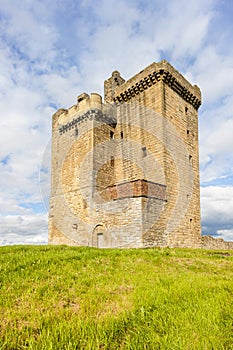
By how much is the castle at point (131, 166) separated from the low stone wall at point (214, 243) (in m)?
0.08

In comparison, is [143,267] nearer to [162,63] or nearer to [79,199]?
[79,199]

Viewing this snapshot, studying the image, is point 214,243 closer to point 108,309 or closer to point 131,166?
point 131,166

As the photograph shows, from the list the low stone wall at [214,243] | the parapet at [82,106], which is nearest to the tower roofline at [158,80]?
the parapet at [82,106]

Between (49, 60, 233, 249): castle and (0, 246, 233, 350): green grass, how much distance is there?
329 inches

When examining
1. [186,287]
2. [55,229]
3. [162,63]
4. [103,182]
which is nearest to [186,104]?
[162,63]

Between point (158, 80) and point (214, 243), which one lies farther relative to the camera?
point (214, 243)

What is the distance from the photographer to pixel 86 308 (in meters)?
3.63

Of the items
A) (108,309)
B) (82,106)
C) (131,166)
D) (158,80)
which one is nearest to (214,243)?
(131,166)

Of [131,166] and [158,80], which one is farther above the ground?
[158,80]

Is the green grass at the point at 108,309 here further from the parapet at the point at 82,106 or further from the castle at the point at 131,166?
the parapet at the point at 82,106

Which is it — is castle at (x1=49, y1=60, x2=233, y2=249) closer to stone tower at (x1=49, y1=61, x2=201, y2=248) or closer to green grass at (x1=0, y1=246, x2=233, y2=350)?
stone tower at (x1=49, y1=61, x2=201, y2=248)

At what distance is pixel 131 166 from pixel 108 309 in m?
14.8

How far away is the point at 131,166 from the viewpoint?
59.5 feet

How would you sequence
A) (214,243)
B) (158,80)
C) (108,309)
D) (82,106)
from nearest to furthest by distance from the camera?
(108,309) → (158,80) → (82,106) → (214,243)
